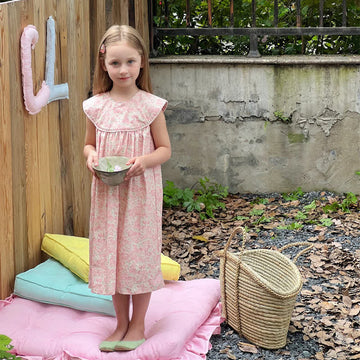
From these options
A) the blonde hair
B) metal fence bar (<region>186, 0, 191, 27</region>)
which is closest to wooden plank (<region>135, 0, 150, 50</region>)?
metal fence bar (<region>186, 0, 191, 27</region>)

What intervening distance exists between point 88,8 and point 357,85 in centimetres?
255

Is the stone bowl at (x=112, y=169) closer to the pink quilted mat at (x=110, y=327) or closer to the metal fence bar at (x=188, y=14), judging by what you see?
the pink quilted mat at (x=110, y=327)

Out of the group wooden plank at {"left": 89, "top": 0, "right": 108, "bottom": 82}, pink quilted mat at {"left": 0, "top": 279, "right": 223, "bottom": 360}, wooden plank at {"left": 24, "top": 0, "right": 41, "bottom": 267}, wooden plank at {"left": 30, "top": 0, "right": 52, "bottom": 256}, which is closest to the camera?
pink quilted mat at {"left": 0, "top": 279, "right": 223, "bottom": 360}

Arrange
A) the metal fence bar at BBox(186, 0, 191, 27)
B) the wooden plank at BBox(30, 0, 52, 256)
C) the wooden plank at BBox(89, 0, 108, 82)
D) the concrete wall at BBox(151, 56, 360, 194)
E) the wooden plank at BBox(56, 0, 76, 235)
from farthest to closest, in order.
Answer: the metal fence bar at BBox(186, 0, 191, 27) < the concrete wall at BBox(151, 56, 360, 194) < the wooden plank at BBox(89, 0, 108, 82) < the wooden plank at BBox(56, 0, 76, 235) < the wooden plank at BBox(30, 0, 52, 256)

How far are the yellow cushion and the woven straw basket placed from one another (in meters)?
0.47

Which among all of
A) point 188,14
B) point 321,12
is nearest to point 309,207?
point 321,12

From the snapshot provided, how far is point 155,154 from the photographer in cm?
364

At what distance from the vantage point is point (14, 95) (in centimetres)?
416

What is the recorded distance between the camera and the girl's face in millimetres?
3525

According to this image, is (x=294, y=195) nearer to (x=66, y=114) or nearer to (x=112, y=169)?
(x=66, y=114)

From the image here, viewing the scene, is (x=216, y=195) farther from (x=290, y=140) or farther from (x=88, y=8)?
(x=88, y=8)

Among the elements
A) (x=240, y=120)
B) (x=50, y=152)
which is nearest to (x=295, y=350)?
(x=50, y=152)

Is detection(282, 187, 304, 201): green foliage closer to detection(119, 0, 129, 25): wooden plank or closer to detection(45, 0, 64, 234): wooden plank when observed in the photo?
detection(119, 0, 129, 25): wooden plank

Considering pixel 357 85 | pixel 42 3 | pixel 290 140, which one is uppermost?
pixel 42 3
